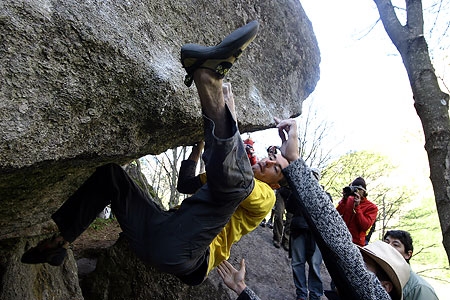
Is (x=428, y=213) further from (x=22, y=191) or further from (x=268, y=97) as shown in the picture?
(x=22, y=191)

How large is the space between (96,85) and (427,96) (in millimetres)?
3395

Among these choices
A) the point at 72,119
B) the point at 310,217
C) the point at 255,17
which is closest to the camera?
the point at 310,217

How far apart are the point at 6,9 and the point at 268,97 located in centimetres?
297

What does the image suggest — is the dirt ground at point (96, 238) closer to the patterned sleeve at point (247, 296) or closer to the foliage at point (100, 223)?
the foliage at point (100, 223)

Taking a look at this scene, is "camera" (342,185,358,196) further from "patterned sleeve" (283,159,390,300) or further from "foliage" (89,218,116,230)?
"foliage" (89,218,116,230)

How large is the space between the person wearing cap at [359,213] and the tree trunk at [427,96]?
66.6 inches

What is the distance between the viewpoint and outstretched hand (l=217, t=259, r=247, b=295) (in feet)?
10.0

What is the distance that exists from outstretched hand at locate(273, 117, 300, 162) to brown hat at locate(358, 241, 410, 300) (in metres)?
0.78

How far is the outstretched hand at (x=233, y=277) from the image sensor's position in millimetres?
3058

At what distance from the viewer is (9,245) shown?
467cm

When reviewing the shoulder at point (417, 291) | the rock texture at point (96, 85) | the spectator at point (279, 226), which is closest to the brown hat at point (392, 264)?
the shoulder at point (417, 291)

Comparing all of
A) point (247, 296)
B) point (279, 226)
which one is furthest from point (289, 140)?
point (279, 226)

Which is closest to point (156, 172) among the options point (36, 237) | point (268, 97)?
point (36, 237)

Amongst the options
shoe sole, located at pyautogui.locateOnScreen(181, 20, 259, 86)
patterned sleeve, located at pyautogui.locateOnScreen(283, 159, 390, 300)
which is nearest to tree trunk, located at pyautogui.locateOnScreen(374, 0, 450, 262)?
patterned sleeve, located at pyautogui.locateOnScreen(283, 159, 390, 300)
